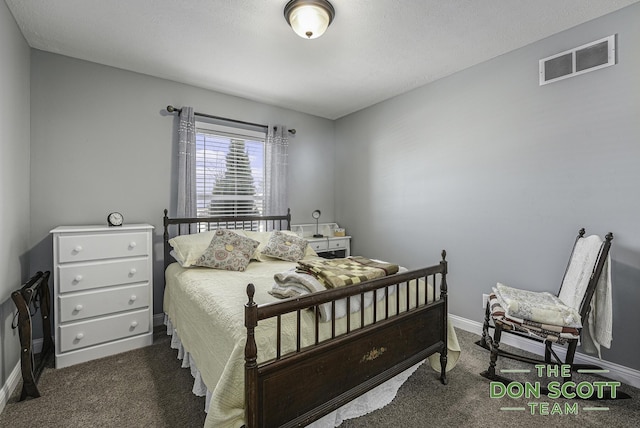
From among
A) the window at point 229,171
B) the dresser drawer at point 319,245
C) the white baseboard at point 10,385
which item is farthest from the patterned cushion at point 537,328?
the white baseboard at point 10,385

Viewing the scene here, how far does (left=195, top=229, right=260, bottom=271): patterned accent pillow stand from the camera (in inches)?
105

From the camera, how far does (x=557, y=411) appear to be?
1.88 m

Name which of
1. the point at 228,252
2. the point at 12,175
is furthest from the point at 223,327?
the point at 12,175

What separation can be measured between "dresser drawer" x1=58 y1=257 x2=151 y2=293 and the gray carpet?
65 centimetres

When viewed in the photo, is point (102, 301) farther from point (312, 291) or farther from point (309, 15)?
point (309, 15)

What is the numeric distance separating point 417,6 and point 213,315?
96.3 inches

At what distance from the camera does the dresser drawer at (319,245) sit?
12.8 feet

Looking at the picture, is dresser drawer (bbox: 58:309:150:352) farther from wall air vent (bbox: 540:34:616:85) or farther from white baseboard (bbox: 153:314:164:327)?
wall air vent (bbox: 540:34:616:85)

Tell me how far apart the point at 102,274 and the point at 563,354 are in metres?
3.92

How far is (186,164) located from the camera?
3.23 m

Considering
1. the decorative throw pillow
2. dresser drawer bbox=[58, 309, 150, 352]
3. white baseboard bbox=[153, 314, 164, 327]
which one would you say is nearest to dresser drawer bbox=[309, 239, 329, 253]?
the decorative throw pillow

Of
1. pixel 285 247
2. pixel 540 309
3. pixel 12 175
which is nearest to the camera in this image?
pixel 540 309

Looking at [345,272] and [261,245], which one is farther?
[261,245]

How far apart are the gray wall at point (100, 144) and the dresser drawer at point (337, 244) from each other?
203 centimetres
